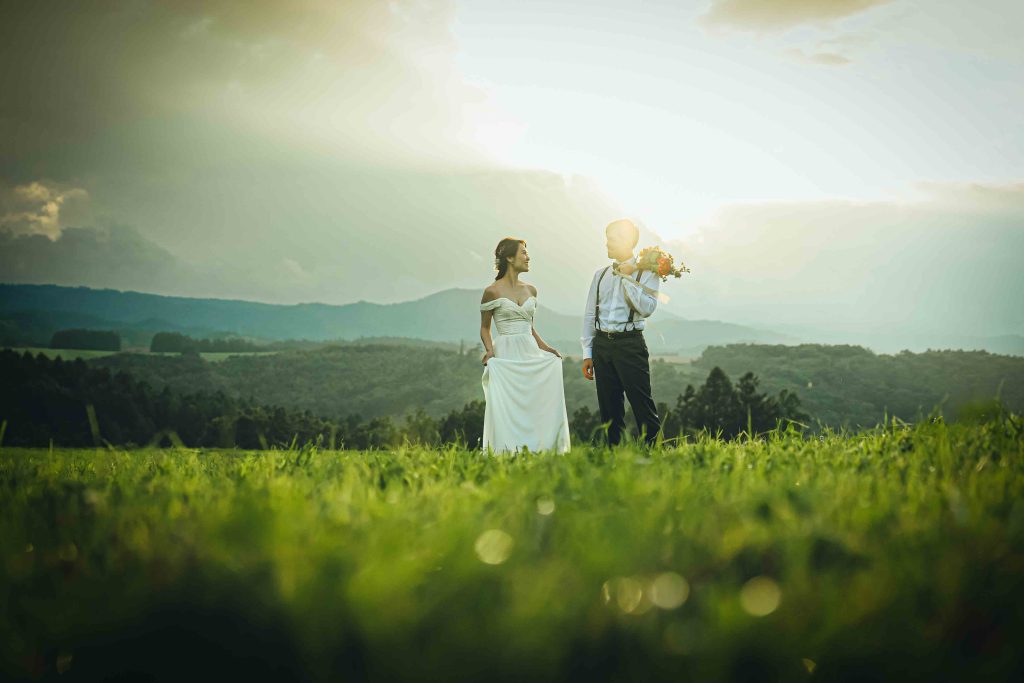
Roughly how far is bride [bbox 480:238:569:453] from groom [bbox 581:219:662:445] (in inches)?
30.1

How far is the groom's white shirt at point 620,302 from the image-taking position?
9.39 metres

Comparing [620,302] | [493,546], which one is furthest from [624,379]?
[493,546]

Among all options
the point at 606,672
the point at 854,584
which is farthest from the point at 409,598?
the point at 854,584

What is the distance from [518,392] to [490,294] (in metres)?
1.43

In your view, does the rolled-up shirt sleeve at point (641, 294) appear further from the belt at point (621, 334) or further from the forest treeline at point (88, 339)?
the forest treeline at point (88, 339)

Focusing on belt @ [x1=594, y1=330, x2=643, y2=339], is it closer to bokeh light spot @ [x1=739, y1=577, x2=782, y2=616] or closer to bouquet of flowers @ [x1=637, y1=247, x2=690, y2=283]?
bouquet of flowers @ [x1=637, y1=247, x2=690, y2=283]

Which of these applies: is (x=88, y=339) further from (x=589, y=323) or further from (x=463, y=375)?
(x=589, y=323)

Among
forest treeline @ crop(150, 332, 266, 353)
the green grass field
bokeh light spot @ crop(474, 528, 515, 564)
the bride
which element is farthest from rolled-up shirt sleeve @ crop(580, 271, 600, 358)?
forest treeline @ crop(150, 332, 266, 353)

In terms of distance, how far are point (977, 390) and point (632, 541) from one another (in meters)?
6.42

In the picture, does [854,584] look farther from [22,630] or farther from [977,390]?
[977,390]

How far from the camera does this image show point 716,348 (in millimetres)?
134875

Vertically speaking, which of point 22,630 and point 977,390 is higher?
point 977,390

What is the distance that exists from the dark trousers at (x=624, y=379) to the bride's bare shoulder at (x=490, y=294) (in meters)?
1.60

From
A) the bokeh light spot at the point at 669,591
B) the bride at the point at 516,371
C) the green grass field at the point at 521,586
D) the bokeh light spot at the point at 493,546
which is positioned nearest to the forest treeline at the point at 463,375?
the bride at the point at 516,371
